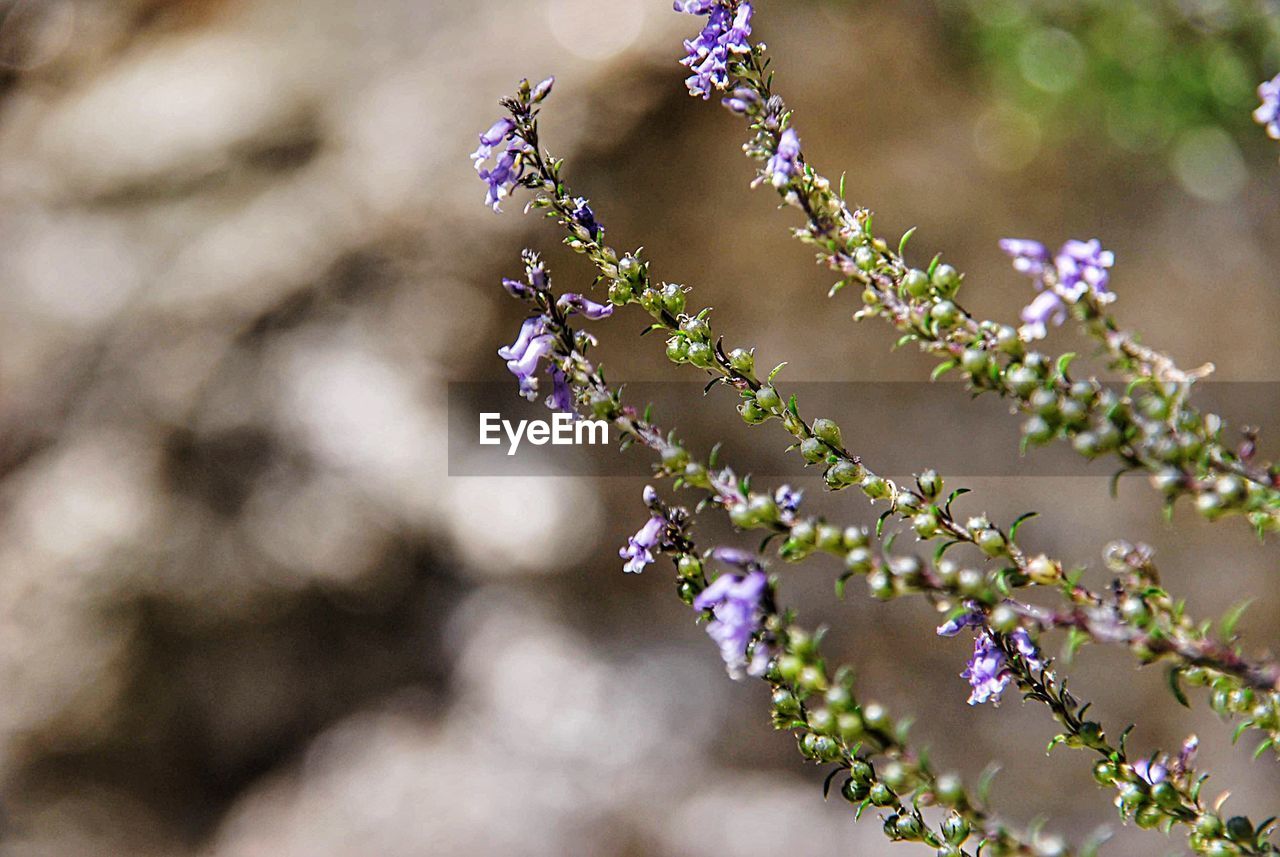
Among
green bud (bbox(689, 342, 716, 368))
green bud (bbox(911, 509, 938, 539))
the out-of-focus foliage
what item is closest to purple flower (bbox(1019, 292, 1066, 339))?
green bud (bbox(911, 509, 938, 539))

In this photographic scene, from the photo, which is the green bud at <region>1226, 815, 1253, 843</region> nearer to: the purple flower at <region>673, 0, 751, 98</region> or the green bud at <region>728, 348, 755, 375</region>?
the green bud at <region>728, 348, 755, 375</region>

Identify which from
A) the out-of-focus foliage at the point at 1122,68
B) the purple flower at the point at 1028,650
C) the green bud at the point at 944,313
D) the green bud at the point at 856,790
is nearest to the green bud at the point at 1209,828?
the purple flower at the point at 1028,650

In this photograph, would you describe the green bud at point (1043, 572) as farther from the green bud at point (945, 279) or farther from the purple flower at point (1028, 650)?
the green bud at point (945, 279)

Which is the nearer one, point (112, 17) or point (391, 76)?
point (391, 76)

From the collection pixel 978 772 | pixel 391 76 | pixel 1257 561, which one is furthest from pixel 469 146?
pixel 1257 561

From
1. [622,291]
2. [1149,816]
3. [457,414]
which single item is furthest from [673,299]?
[457,414]

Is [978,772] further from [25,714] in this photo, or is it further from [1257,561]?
[25,714]
